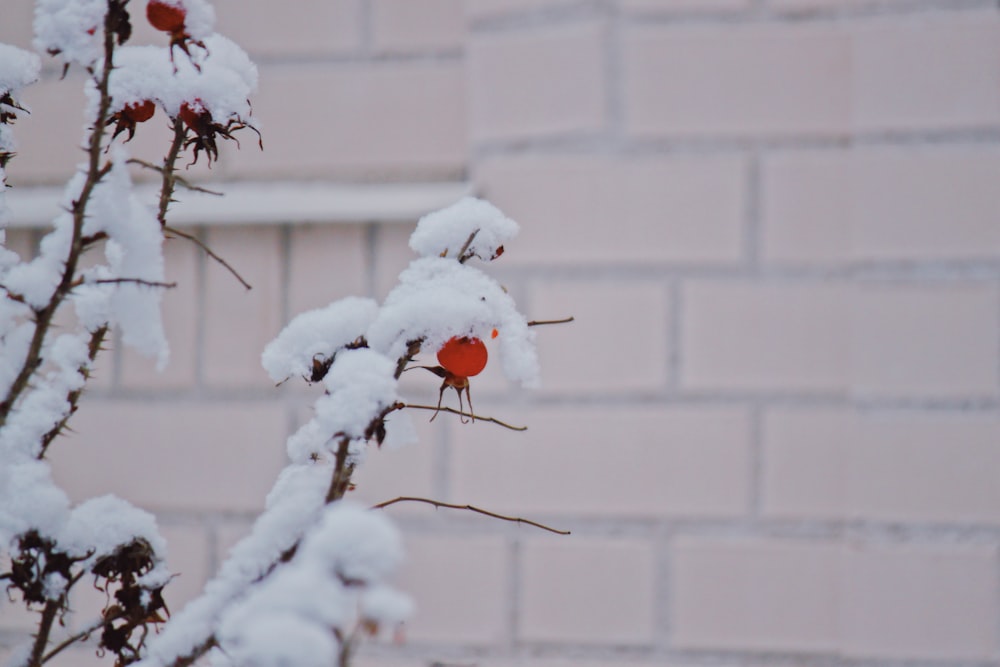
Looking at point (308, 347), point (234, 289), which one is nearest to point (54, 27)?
point (308, 347)

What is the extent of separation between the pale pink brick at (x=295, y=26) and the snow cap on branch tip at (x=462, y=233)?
103 centimetres

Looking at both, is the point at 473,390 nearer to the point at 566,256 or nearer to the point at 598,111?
the point at 566,256

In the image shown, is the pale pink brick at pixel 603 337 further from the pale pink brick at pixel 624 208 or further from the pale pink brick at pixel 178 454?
the pale pink brick at pixel 178 454

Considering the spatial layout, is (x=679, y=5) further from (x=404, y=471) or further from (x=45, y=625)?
(x=45, y=625)

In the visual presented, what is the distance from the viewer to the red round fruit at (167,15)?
40 cm

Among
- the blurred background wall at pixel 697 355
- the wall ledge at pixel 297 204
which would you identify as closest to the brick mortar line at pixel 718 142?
the blurred background wall at pixel 697 355

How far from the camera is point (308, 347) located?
0.40m

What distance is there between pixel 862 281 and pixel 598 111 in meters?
0.39

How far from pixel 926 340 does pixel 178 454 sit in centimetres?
99

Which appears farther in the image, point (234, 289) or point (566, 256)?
point (234, 289)

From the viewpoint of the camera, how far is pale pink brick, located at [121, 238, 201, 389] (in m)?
1.33

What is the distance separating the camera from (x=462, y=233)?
0.40 meters

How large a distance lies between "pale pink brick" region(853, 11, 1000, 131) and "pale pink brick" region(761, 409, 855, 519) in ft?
1.20

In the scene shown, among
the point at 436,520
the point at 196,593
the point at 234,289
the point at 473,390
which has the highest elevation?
the point at 234,289
